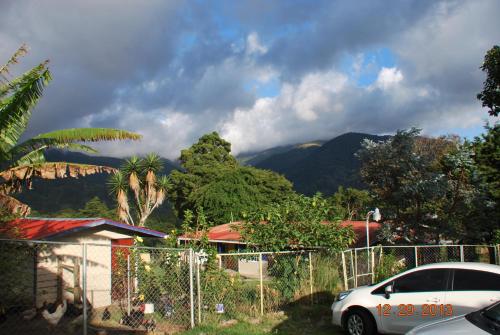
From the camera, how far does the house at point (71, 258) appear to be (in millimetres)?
12750

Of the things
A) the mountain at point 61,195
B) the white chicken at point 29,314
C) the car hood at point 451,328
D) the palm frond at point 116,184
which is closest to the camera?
the car hood at point 451,328

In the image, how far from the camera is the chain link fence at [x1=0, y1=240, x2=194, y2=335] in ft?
29.4

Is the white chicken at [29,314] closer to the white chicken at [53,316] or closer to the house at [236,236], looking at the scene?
the white chicken at [53,316]

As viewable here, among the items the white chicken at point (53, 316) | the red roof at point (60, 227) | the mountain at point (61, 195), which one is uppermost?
the mountain at point (61, 195)

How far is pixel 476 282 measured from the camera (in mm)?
8047

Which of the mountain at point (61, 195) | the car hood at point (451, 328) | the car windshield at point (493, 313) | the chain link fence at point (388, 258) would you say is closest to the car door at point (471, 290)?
the car windshield at point (493, 313)

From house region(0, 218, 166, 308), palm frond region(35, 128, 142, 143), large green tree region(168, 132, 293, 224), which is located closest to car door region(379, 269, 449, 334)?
palm frond region(35, 128, 142, 143)

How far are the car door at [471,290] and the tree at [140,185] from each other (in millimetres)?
32291

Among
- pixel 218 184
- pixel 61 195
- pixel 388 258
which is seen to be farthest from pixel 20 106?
pixel 61 195

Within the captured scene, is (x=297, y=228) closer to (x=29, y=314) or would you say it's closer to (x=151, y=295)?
(x=151, y=295)

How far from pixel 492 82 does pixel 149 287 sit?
15.6 m

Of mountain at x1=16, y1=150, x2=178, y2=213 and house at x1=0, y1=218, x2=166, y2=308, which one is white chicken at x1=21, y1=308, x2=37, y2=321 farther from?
mountain at x1=16, y1=150, x2=178, y2=213

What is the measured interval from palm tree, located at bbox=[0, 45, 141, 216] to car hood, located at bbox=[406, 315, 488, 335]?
680 centimetres

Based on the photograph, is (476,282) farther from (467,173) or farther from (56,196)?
(56,196)
